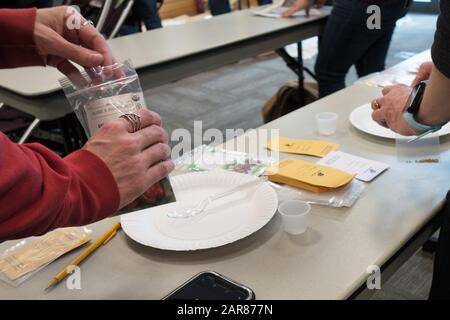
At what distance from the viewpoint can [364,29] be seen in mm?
1839

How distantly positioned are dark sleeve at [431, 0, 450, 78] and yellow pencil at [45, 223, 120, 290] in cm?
62

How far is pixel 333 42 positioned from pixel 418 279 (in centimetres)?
103

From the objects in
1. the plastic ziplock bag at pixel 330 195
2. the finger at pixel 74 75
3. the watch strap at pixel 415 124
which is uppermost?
the finger at pixel 74 75

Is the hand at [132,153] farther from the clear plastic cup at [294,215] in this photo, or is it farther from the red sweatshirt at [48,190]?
the clear plastic cup at [294,215]

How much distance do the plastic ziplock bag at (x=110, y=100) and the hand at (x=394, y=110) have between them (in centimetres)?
49

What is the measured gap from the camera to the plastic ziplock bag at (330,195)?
82 cm

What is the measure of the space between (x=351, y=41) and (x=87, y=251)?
1532 mm

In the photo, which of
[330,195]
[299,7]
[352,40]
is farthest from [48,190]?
[299,7]

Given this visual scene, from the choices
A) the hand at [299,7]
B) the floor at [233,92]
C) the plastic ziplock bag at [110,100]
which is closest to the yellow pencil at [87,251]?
the plastic ziplock bag at [110,100]

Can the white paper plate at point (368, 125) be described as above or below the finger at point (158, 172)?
below

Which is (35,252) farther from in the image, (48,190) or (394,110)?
(394,110)

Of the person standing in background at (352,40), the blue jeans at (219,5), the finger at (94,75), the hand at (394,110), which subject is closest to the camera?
the finger at (94,75)
